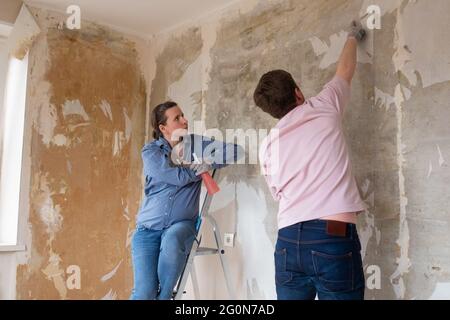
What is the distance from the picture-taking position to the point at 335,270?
1358mm

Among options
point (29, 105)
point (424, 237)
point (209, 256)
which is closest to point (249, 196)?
point (209, 256)

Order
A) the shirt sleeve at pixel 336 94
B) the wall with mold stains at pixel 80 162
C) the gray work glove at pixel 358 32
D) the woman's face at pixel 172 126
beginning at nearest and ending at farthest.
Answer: the shirt sleeve at pixel 336 94, the gray work glove at pixel 358 32, the woman's face at pixel 172 126, the wall with mold stains at pixel 80 162

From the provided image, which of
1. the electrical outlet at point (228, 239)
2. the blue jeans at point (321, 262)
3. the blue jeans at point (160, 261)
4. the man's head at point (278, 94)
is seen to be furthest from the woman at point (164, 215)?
the blue jeans at point (321, 262)

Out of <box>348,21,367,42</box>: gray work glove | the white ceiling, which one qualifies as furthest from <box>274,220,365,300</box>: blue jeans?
the white ceiling

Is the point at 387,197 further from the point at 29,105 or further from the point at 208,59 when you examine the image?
the point at 29,105

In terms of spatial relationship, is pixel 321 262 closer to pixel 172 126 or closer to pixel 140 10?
pixel 172 126

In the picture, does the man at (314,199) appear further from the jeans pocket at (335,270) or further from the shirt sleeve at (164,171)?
the shirt sleeve at (164,171)

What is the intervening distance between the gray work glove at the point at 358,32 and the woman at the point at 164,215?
32.7 inches

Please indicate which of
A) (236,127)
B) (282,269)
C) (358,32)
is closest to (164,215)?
(236,127)

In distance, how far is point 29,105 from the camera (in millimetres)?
2729

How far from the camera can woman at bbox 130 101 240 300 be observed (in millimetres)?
2055

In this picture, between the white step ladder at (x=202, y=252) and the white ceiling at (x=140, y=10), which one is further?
the white ceiling at (x=140, y=10)

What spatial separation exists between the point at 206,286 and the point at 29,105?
63.4 inches

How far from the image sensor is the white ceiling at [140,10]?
273 cm
